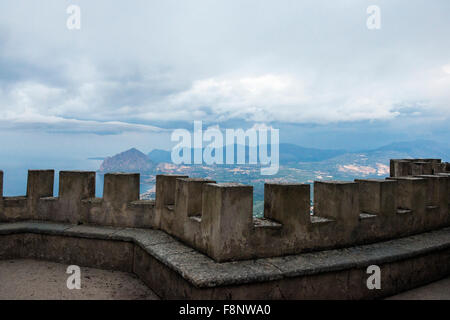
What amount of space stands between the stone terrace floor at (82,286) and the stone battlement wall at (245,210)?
2.38 feet

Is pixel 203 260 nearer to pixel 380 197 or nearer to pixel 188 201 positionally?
pixel 188 201

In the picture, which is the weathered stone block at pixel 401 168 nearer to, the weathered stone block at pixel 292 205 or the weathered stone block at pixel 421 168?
the weathered stone block at pixel 421 168

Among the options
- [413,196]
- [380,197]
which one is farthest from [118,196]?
[413,196]

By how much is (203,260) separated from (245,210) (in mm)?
681

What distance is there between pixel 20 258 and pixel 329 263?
14.5 ft

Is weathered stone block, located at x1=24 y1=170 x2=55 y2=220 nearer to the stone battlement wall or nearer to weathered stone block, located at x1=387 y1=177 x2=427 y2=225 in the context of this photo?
the stone battlement wall

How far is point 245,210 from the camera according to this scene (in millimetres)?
2984

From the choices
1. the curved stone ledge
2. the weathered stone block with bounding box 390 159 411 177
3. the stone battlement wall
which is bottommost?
the curved stone ledge

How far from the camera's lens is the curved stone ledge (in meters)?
2.66

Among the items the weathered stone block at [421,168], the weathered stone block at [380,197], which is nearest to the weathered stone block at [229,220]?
the weathered stone block at [380,197]

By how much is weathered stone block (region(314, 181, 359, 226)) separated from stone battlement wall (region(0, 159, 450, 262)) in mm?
12

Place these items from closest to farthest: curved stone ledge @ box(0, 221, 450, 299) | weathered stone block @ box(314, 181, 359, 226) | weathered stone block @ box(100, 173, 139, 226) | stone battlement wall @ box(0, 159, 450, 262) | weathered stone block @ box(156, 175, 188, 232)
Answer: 1. curved stone ledge @ box(0, 221, 450, 299)
2. stone battlement wall @ box(0, 159, 450, 262)
3. weathered stone block @ box(314, 181, 359, 226)
4. weathered stone block @ box(156, 175, 188, 232)
5. weathered stone block @ box(100, 173, 139, 226)

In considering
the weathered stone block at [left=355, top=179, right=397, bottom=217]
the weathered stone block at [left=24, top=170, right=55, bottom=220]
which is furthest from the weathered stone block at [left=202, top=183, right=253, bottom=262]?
the weathered stone block at [left=24, top=170, right=55, bottom=220]
